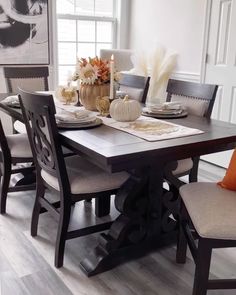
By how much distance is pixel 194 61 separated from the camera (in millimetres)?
3871

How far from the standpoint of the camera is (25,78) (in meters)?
3.38

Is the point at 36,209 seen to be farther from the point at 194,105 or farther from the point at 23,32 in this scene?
the point at 23,32

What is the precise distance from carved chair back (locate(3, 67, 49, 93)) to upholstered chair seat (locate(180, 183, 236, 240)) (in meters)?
2.19

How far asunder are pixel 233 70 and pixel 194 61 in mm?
573

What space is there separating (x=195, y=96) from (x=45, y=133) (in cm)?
112

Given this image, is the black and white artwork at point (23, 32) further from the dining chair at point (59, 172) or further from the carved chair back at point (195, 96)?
the dining chair at point (59, 172)

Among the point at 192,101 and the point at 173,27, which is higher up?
the point at 173,27

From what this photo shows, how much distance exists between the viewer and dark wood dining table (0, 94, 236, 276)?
1.55 metres

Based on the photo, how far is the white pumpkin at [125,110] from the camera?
2.00m

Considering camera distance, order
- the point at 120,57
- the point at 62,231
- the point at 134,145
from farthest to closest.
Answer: the point at 120,57, the point at 62,231, the point at 134,145

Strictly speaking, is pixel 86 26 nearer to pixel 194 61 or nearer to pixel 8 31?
pixel 8 31

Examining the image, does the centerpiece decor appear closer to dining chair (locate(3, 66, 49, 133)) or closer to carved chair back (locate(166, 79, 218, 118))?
carved chair back (locate(166, 79, 218, 118))

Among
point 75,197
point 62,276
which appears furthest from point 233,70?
point 62,276

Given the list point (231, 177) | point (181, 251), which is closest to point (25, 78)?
point (181, 251)
